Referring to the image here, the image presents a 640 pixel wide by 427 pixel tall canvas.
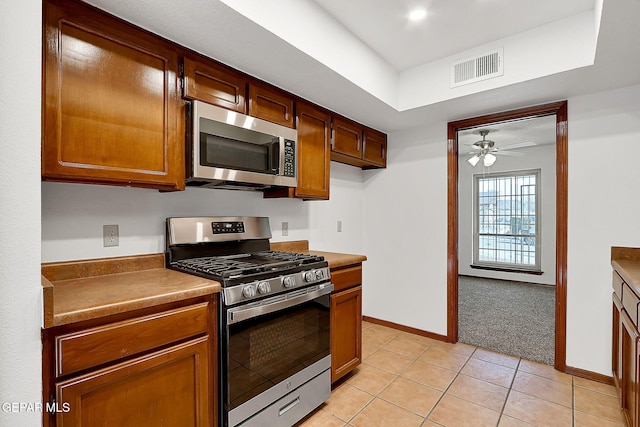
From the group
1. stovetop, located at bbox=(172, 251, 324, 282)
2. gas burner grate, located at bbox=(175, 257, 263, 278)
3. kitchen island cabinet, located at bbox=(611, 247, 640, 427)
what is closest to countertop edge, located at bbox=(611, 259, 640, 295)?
kitchen island cabinet, located at bbox=(611, 247, 640, 427)

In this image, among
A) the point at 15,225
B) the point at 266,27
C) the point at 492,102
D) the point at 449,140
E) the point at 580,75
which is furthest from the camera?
the point at 449,140

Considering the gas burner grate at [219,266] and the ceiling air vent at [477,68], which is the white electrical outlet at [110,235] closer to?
the gas burner grate at [219,266]

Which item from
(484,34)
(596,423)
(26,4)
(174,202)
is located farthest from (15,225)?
(596,423)

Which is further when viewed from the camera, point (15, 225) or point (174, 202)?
point (174, 202)

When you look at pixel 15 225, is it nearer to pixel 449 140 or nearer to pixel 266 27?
pixel 266 27

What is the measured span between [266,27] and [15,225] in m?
1.36

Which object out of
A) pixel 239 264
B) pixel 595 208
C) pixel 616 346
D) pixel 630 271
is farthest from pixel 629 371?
pixel 239 264

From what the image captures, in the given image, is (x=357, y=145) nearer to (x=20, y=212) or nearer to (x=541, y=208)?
(x=20, y=212)

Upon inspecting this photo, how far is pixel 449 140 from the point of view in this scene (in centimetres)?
323

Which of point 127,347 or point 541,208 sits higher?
point 541,208

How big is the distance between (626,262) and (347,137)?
2.35m

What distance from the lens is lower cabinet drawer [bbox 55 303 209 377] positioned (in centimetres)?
112

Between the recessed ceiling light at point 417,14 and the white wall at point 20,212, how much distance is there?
6.28ft

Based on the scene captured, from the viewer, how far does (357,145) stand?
10.5ft
